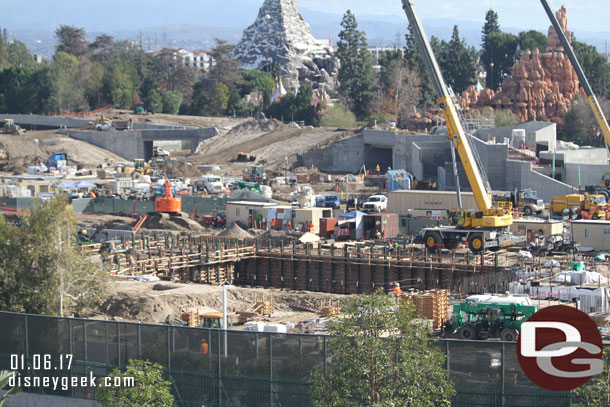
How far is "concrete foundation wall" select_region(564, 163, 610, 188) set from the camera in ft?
227

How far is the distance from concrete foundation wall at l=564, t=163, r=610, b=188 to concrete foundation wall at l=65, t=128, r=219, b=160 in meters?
45.6

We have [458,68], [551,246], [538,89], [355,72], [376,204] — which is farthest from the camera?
[355,72]

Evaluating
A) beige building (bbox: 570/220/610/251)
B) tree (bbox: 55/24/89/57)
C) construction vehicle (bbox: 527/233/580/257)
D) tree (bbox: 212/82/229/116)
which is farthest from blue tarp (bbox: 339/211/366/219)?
tree (bbox: 55/24/89/57)

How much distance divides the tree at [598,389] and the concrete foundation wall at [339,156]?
67.1 metres

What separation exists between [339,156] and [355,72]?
1382 inches

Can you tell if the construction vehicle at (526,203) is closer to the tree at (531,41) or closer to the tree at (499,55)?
the tree at (531,41)

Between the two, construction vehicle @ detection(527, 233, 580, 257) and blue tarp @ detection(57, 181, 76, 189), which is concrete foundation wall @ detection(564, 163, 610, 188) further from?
blue tarp @ detection(57, 181, 76, 189)

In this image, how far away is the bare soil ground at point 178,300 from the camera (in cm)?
3472

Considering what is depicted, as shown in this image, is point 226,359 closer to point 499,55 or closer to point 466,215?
point 466,215

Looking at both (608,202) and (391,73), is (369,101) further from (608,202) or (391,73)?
(608,202)

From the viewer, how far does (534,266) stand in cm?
4212

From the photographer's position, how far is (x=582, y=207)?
5619 cm

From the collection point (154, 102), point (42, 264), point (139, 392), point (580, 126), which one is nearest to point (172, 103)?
point (154, 102)

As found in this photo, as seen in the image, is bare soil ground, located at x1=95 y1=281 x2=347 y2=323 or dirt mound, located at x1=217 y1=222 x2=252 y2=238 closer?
bare soil ground, located at x1=95 y1=281 x2=347 y2=323
